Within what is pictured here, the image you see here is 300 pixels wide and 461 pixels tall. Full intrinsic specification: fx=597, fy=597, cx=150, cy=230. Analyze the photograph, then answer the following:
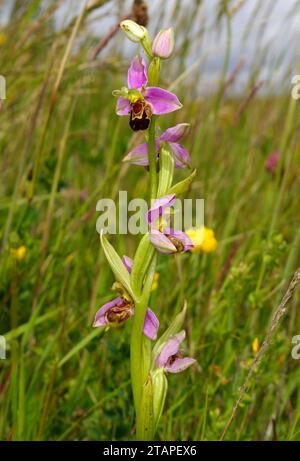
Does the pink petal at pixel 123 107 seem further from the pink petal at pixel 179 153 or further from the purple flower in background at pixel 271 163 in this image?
the purple flower in background at pixel 271 163

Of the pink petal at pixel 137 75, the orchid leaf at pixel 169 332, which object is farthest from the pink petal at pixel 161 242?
the pink petal at pixel 137 75

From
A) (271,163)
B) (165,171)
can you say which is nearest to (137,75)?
(165,171)

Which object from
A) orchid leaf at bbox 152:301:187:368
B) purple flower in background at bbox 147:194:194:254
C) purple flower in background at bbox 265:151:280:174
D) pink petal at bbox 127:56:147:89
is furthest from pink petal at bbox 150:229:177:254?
purple flower in background at bbox 265:151:280:174

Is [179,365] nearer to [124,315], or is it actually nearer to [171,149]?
[124,315]

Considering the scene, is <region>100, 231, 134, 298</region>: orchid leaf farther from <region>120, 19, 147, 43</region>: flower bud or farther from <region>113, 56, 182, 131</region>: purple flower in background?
<region>120, 19, 147, 43</region>: flower bud
